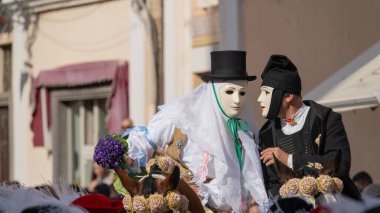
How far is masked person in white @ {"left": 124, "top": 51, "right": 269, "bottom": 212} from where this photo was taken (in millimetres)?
5742

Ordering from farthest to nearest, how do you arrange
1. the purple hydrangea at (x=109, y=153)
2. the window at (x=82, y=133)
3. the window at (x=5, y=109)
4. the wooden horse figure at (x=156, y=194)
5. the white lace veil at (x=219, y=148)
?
the window at (x=5, y=109)
the window at (x=82, y=133)
the white lace veil at (x=219, y=148)
the purple hydrangea at (x=109, y=153)
the wooden horse figure at (x=156, y=194)

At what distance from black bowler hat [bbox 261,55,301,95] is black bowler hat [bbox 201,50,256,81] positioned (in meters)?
0.18

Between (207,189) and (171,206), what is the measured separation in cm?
117

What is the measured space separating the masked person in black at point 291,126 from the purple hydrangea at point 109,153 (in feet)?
2.32

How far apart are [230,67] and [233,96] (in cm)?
17

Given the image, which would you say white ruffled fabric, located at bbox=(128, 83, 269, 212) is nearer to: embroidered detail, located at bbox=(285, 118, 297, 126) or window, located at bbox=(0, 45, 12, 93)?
embroidered detail, located at bbox=(285, 118, 297, 126)

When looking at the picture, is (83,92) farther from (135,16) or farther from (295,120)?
(295,120)

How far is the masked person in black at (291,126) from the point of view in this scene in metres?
5.46

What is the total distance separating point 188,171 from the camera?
5.83 m

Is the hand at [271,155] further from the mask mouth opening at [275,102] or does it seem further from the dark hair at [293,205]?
the dark hair at [293,205]

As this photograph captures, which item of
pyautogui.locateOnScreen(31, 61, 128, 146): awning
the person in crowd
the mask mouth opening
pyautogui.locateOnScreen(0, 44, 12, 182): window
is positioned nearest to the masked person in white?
the mask mouth opening

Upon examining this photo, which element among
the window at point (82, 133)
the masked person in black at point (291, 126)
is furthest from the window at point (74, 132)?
the masked person in black at point (291, 126)


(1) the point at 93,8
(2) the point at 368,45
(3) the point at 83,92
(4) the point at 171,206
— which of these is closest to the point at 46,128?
(3) the point at 83,92

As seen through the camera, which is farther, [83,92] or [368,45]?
[83,92]
